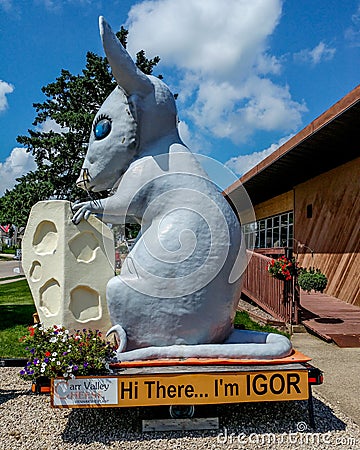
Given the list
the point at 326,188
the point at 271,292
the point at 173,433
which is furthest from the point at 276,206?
the point at 173,433

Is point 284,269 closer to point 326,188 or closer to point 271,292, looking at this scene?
point 271,292

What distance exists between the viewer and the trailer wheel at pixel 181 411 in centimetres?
376

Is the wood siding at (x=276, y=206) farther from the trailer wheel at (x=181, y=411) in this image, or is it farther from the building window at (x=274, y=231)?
the trailer wheel at (x=181, y=411)

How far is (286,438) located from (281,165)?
10.2m

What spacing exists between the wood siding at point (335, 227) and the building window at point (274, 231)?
1824mm

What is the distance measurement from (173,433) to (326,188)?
10272 mm

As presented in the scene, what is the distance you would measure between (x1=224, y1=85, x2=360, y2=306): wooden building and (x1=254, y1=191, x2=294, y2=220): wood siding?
0.23ft

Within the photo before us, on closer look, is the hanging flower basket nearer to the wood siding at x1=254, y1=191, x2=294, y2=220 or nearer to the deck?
the deck

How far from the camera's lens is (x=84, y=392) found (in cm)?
345

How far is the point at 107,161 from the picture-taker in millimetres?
4270

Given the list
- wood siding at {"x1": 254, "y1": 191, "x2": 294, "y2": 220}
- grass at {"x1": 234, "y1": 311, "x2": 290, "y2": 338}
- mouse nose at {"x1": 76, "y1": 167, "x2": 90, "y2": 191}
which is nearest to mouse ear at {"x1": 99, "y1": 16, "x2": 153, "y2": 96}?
mouse nose at {"x1": 76, "y1": 167, "x2": 90, "y2": 191}

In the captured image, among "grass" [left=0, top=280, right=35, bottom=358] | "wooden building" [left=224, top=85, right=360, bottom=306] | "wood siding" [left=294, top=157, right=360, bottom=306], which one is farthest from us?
"wood siding" [left=294, top=157, right=360, bottom=306]

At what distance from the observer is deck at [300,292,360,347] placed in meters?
7.32

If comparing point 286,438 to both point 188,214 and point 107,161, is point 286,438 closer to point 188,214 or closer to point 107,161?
point 188,214
